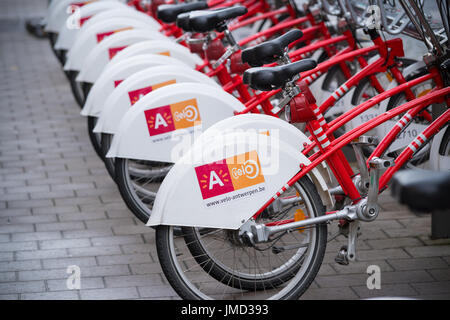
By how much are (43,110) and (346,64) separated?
3810mm

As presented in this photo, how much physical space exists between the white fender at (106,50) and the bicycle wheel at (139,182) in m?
1.22

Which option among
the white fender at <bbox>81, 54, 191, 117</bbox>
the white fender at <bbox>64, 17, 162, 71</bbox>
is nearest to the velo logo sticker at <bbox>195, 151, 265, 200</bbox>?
the white fender at <bbox>81, 54, 191, 117</bbox>

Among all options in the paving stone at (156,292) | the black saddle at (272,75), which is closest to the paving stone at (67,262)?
the paving stone at (156,292)

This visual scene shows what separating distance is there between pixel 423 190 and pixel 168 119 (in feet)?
9.41

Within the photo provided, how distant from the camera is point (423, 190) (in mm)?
1857

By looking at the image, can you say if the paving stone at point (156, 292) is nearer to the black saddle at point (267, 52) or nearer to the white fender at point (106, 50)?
the black saddle at point (267, 52)

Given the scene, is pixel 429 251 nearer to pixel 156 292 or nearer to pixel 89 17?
pixel 156 292

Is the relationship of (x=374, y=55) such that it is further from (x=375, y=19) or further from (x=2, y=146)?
(x=2, y=146)

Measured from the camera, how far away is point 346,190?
3.81 metres

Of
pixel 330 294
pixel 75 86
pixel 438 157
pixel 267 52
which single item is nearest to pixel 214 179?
pixel 267 52

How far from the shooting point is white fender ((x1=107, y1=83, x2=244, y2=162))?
179 inches

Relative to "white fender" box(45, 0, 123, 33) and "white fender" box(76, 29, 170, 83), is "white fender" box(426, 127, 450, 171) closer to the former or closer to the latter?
"white fender" box(76, 29, 170, 83)

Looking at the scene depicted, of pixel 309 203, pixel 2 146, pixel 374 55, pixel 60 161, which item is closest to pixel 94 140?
pixel 60 161
